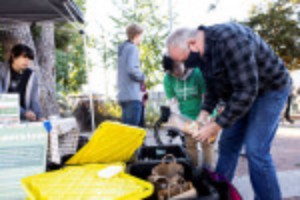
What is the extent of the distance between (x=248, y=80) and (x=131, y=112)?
221cm

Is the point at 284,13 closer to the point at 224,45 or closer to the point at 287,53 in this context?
the point at 287,53

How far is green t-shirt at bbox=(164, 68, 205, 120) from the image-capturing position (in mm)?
3025

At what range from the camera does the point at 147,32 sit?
12883mm

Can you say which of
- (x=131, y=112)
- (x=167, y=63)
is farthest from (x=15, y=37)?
(x=167, y=63)

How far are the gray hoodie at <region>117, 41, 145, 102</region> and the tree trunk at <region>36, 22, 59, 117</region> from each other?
426cm

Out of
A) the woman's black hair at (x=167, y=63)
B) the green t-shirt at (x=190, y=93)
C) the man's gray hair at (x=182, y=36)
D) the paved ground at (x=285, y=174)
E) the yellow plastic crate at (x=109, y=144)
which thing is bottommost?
the paved ground at (x=285, y=174)

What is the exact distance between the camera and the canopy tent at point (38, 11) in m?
4.34

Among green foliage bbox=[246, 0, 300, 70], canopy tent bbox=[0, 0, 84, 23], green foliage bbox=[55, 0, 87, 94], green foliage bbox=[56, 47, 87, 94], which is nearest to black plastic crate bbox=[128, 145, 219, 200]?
canopy tent bbox=[0, 0, 84, 23]

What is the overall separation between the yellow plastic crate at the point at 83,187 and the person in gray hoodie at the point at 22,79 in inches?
53.4

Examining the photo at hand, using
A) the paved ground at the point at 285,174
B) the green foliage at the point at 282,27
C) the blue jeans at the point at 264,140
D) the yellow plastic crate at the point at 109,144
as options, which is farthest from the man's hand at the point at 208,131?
the green foliage at the point at 282,27

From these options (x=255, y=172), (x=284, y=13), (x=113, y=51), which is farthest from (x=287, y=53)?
(x=255, y=172)

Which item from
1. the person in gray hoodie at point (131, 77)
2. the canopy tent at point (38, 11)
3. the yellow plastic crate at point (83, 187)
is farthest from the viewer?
the canopy tent at point (38, 11)

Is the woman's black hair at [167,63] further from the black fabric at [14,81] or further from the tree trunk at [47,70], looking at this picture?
the tree trunk at [47,70]

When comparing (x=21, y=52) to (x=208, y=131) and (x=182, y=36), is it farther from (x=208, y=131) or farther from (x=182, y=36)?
(x=208, y=131)
